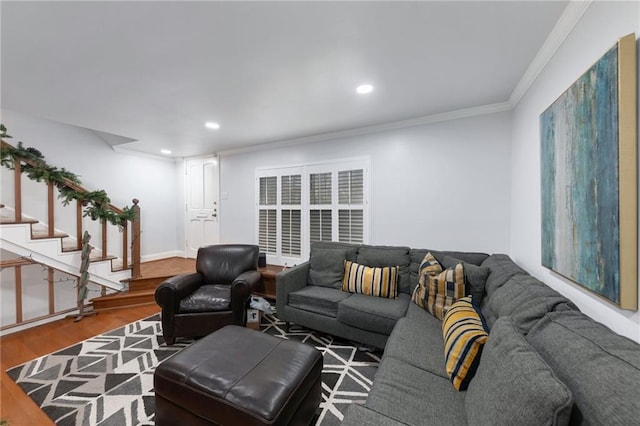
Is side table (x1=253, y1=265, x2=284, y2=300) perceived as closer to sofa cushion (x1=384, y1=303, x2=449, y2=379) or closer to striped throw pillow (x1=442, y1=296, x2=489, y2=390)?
sofa cushion (x1=384, y1=303, x2=449, y2=379)

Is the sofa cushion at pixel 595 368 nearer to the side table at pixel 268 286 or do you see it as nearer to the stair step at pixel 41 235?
the side table at pixel 268 286

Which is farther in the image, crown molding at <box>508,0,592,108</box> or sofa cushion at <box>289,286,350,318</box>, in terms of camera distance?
sofa cushion at <box>289,286,350,318</box>

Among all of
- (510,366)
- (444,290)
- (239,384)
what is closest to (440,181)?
(444,290)

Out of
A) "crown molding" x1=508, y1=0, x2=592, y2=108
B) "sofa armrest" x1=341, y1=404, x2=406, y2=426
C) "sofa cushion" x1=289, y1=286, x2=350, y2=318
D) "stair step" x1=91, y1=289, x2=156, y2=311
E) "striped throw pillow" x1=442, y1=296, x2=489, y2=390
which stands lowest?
"stair step" x1=91, y1=289, x2=156, y2=311

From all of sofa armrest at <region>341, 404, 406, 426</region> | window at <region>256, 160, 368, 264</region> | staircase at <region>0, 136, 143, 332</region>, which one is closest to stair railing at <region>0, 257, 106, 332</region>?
staircase at <region>0, 136, 143, 332</region>

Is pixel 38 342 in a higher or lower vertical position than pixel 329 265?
lower

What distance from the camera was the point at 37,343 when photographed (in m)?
2.60

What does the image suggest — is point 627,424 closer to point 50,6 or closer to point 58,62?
point 50,6

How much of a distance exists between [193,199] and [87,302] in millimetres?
2327

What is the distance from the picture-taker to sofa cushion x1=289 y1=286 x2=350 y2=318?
2.46 m

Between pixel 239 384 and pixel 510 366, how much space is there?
1241 millimetres

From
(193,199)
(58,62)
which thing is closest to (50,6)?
(58,62)

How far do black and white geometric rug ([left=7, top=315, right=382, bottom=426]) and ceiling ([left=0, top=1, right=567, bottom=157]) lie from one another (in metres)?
2.31

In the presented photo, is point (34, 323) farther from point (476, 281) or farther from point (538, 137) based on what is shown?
point (538, 137)
